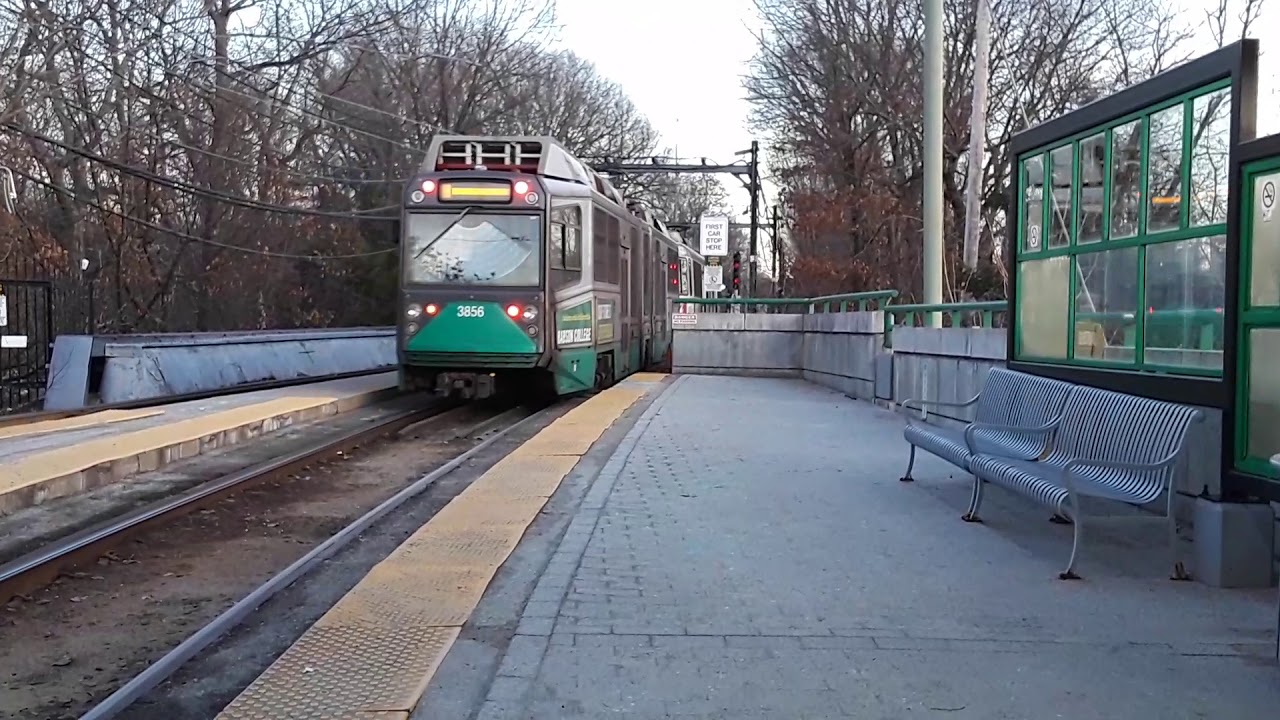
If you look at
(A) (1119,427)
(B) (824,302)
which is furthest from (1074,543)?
(B) (824,302)

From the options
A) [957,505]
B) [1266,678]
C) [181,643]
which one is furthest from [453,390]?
[1266,678]

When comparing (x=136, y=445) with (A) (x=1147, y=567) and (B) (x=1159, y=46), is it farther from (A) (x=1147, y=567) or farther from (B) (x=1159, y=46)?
(B) (x=1159, y=46)

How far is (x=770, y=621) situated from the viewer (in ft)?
18.3

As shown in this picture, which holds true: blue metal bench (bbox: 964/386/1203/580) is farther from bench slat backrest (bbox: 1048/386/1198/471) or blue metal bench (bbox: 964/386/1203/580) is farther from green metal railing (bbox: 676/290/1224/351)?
green metal railing (bbox: 676/290/1224/351)

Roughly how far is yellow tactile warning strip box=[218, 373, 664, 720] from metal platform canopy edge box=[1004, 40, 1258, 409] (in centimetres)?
400

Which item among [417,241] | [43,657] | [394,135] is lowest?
[43,657]

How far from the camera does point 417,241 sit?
15.6 meters

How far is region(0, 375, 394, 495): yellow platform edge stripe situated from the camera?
9438mm

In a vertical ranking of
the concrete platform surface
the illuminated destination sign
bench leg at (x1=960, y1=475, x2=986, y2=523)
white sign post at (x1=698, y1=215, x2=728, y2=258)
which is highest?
white sign post at (x1=698, y1=215, x2=728, y2=258)

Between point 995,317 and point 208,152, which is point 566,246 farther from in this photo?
point 208,152

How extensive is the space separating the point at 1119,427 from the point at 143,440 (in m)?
8.87

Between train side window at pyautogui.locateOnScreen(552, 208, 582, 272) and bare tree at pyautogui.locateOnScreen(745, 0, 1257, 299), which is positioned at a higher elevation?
bare tree at pyautogui.locateOnScreen(745, 0, 1257, 299)

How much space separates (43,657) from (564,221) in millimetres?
10977

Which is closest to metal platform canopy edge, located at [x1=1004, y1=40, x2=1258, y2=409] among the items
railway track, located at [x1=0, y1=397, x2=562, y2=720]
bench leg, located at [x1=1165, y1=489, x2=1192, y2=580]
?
bench leg, located at [x1=1165, y1=489, x2=1192, y2=580]
